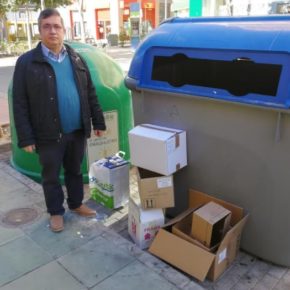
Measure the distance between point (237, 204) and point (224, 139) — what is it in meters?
0.51

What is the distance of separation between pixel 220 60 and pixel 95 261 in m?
1.67

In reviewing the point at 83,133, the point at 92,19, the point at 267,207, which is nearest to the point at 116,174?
the point at 83,133

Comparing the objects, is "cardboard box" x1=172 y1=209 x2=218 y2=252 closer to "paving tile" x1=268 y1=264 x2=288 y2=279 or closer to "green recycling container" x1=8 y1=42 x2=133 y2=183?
"paving tile" x1=268 y1=264 x2=288 y2=279

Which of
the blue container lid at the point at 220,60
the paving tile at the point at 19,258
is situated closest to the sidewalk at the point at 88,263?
the paving tile at the point at 19,258

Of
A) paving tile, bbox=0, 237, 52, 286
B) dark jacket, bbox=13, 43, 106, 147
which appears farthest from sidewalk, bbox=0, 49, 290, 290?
dark jacket, bbox=13, 43, 106, 147

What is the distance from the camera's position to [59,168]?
2.96 m

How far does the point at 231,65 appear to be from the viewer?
101 inches

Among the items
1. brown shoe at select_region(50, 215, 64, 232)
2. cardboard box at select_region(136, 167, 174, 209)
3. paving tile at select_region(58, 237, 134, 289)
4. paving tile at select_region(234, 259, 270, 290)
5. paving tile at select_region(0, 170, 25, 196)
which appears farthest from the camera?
paving tile at select_region(0, 170, 25, 196)

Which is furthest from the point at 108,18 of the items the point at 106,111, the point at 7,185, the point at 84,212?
the point at 84,212

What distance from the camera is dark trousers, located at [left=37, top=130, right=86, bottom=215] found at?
2830mm

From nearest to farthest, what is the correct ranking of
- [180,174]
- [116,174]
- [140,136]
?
[140,136] → [180,174] → [116,174]

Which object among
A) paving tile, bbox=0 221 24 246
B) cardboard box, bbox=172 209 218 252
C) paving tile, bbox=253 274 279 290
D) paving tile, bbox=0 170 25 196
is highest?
cardboard box, bbox=172 209 218 252

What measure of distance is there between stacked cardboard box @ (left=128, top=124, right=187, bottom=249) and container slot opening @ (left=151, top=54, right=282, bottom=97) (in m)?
0.42

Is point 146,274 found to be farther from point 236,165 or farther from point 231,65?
point 231,65
